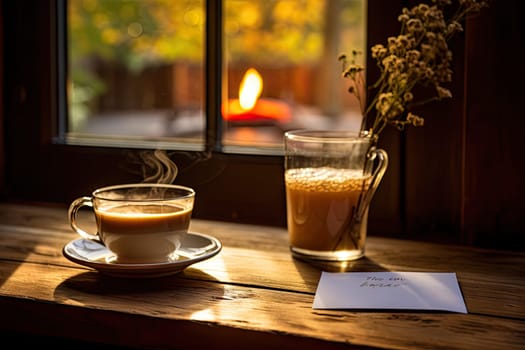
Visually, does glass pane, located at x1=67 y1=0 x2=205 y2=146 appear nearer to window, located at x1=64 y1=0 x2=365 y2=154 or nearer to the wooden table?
window, located at x1=64 y1=0 x2=365 y2=154

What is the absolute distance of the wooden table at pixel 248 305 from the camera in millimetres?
756

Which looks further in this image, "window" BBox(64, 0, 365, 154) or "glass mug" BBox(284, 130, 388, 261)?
"window" BBox(64, 0, 365, 154)

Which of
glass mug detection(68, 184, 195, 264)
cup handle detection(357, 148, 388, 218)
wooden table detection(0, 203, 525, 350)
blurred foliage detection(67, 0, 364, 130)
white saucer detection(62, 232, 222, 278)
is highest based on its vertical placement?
blurred foliage detection(67, 0, 364, 130)

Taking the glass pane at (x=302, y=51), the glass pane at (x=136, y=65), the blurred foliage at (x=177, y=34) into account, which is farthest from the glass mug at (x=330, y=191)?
the glass pane at (x=302, y=51)

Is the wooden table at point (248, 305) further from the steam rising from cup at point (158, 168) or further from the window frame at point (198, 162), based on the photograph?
the steam rising from cup at point (158, 168)

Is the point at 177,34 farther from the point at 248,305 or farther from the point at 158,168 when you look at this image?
the point at 248,305

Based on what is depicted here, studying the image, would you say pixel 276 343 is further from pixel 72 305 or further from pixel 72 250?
pixel 72 250

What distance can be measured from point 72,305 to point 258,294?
0.22m

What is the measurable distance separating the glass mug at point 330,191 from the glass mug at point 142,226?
6.7 inches

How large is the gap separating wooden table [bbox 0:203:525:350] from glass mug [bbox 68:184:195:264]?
4cm

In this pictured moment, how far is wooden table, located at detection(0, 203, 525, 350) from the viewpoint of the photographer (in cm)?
76

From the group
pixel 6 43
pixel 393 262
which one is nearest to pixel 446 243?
pixel 393 262

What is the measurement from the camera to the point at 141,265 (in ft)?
2.96

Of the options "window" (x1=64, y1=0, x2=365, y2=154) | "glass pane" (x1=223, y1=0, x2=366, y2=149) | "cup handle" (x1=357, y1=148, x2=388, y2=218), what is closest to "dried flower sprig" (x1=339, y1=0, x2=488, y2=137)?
"cup handle" (x1=357, y1=148, x2=388, y2=218)
